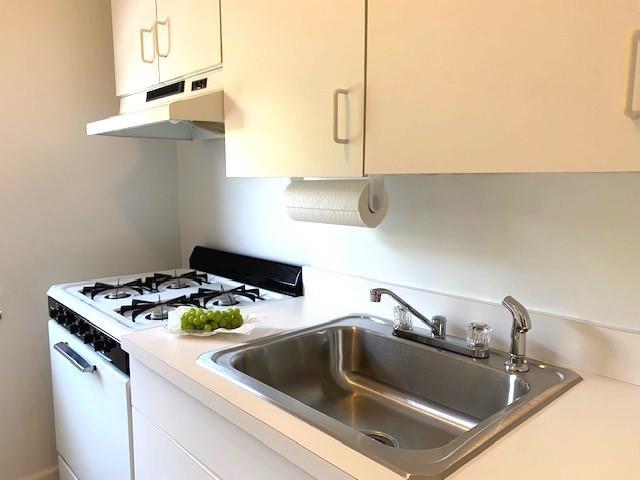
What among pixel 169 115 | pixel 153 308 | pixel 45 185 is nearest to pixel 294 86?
pixel 169 115

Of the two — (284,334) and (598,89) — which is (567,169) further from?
(284,334)

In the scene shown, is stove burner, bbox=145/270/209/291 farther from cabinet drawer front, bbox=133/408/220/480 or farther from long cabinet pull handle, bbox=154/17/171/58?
long cabinet pull handle, bbox=154/17/171/58

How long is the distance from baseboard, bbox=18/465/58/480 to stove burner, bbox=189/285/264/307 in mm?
1113

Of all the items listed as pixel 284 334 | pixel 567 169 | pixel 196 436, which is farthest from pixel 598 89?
pixel 196 436

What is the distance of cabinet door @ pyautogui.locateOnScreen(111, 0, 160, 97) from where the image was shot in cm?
167

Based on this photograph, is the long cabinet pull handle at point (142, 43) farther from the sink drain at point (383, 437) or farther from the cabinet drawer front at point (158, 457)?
the sink drain at point (383, 437)

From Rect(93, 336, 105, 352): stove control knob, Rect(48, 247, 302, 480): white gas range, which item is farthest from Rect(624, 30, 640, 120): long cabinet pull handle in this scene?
Rect(93, 336, 105, 352): stove control knob

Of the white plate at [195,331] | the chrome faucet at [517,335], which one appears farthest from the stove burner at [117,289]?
the chrome faucet at [517,335]

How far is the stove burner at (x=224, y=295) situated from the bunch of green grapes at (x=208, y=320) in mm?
295

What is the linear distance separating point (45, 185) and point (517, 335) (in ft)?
6.14

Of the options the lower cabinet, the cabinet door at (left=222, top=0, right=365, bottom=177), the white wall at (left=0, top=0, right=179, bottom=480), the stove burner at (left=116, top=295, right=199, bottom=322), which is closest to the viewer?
the lower cabinet

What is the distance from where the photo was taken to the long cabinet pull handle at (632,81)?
63cm

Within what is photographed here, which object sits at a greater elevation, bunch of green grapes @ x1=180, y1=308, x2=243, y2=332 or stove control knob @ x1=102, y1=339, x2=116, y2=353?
bunch of green grapes @ x1=180, y1=308, x2=243, y2=332

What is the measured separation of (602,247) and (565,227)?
84 millimetres
